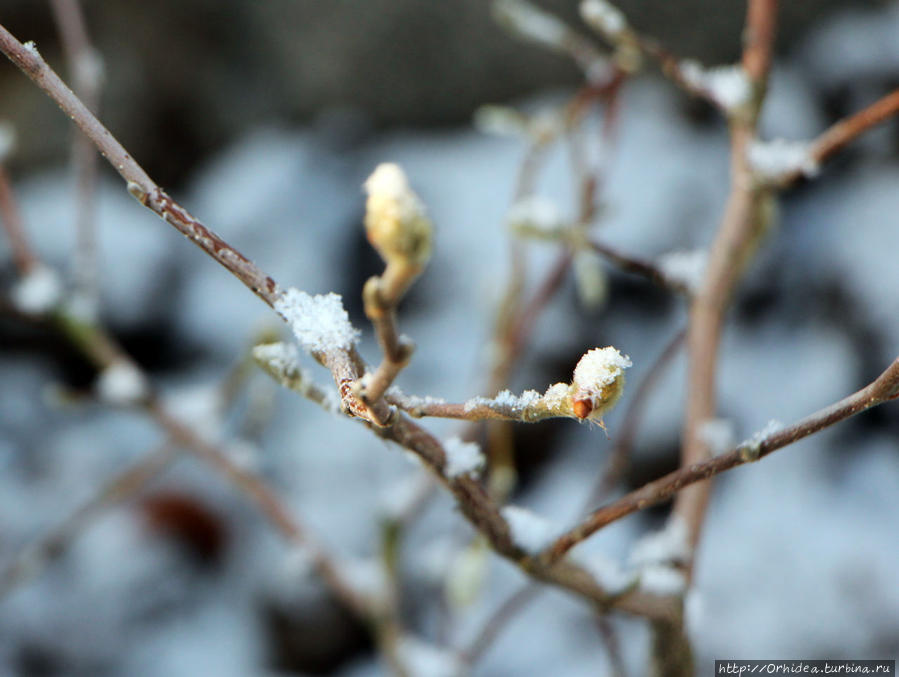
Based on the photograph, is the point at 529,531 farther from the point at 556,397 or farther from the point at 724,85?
the point at 724,85

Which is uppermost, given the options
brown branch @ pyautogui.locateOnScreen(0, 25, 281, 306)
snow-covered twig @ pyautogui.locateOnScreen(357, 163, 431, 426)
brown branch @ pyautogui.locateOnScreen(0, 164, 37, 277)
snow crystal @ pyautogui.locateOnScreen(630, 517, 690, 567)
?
brown branch @ pyautogui.locateOnScreen(0, 164, 37, 277)

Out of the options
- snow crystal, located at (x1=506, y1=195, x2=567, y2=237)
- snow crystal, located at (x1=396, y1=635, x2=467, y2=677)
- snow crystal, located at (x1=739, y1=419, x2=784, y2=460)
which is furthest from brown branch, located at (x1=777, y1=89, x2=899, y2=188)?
snow crystal, located at (x1=396, y1=635, x2=467, y2=677)

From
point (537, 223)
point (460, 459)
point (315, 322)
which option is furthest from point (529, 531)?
point (537, 223)

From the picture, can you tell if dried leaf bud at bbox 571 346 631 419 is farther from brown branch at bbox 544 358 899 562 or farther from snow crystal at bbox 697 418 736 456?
snow crystal at bbox 697 418 736 456

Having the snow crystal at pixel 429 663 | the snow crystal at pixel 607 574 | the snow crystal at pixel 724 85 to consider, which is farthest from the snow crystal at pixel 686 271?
the snow crystal at pixel 429 663

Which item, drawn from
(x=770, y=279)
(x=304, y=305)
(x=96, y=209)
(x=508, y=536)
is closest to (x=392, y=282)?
(x=304, y=305)
